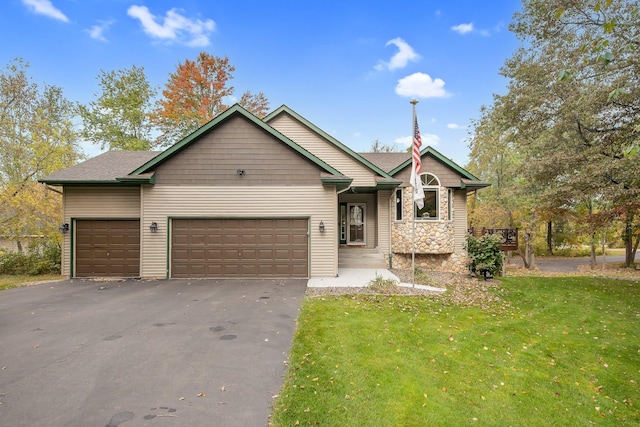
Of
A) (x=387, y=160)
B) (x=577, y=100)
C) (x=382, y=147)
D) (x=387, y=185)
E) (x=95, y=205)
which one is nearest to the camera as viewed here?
(x=577, y=100)

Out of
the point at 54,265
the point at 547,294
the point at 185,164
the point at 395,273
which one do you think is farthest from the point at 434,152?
the point at 54,265

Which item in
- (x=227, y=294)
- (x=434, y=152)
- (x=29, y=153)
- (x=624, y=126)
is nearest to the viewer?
(x=227, y=294)

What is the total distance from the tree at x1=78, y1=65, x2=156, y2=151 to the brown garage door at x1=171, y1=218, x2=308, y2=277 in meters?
16.5

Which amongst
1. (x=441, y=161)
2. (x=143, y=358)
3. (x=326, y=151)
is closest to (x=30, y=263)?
(x=143, y=358)

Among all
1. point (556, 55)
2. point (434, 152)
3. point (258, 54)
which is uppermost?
point (258, 54)

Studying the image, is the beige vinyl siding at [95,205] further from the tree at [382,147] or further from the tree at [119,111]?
the tree at [382,147]

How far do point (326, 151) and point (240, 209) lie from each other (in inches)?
187

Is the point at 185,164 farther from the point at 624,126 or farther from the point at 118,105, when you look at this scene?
the point at 118,105

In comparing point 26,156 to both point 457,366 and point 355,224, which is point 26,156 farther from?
point 457,366

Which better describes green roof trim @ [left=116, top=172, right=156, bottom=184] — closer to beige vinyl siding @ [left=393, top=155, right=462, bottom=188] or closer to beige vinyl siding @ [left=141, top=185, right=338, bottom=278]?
beige vinyl siding @ [left=141, top=185, right=338, bottom=278]

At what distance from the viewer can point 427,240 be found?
→ 13.0 metres

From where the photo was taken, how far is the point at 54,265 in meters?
13.6

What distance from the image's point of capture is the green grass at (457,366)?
3.28 m

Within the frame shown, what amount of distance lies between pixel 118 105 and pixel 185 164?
17.7 meters
